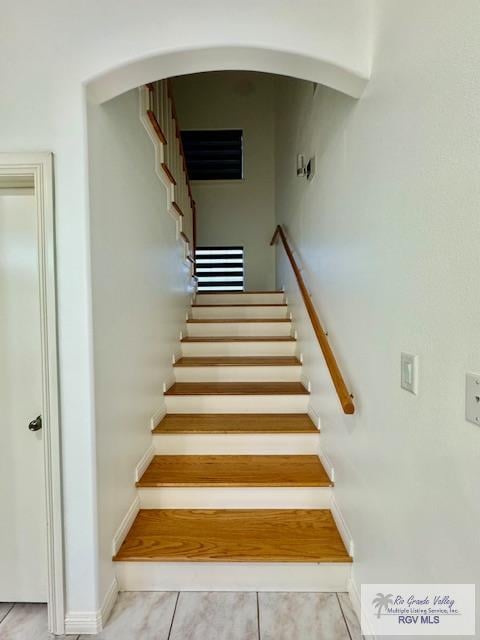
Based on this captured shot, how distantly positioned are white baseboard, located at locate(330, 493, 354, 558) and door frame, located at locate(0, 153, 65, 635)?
125 centimetres

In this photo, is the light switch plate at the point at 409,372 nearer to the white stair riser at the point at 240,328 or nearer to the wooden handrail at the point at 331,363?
the wooden handrail at the point at 331,363

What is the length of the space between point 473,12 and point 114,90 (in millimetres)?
1292

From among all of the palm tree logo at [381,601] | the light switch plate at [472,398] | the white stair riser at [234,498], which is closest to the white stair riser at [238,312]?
the white stair riser at [234,498]

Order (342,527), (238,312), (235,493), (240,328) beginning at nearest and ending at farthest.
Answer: (342,527) → (235,493) → (240,328) → (238,312)

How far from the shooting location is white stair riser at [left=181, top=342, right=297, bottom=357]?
127 inches

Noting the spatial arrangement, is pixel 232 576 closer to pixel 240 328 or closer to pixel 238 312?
pixel 240 328

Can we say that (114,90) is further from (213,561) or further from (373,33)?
(213,561)

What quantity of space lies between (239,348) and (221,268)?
288cm

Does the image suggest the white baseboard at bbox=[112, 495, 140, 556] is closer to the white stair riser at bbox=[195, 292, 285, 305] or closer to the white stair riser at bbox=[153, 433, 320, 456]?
the white stair riser at bbox=[153, 433, 320, 456]

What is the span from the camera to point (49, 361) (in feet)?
4.64

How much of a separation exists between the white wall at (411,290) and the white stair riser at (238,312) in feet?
6.57

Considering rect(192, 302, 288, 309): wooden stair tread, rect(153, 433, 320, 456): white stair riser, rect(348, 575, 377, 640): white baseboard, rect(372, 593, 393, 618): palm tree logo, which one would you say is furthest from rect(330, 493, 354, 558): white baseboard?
rect(192, 302, 288, 309): wooden stair tread

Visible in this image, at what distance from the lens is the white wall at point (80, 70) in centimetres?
135

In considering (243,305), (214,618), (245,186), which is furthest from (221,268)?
(214,618)
